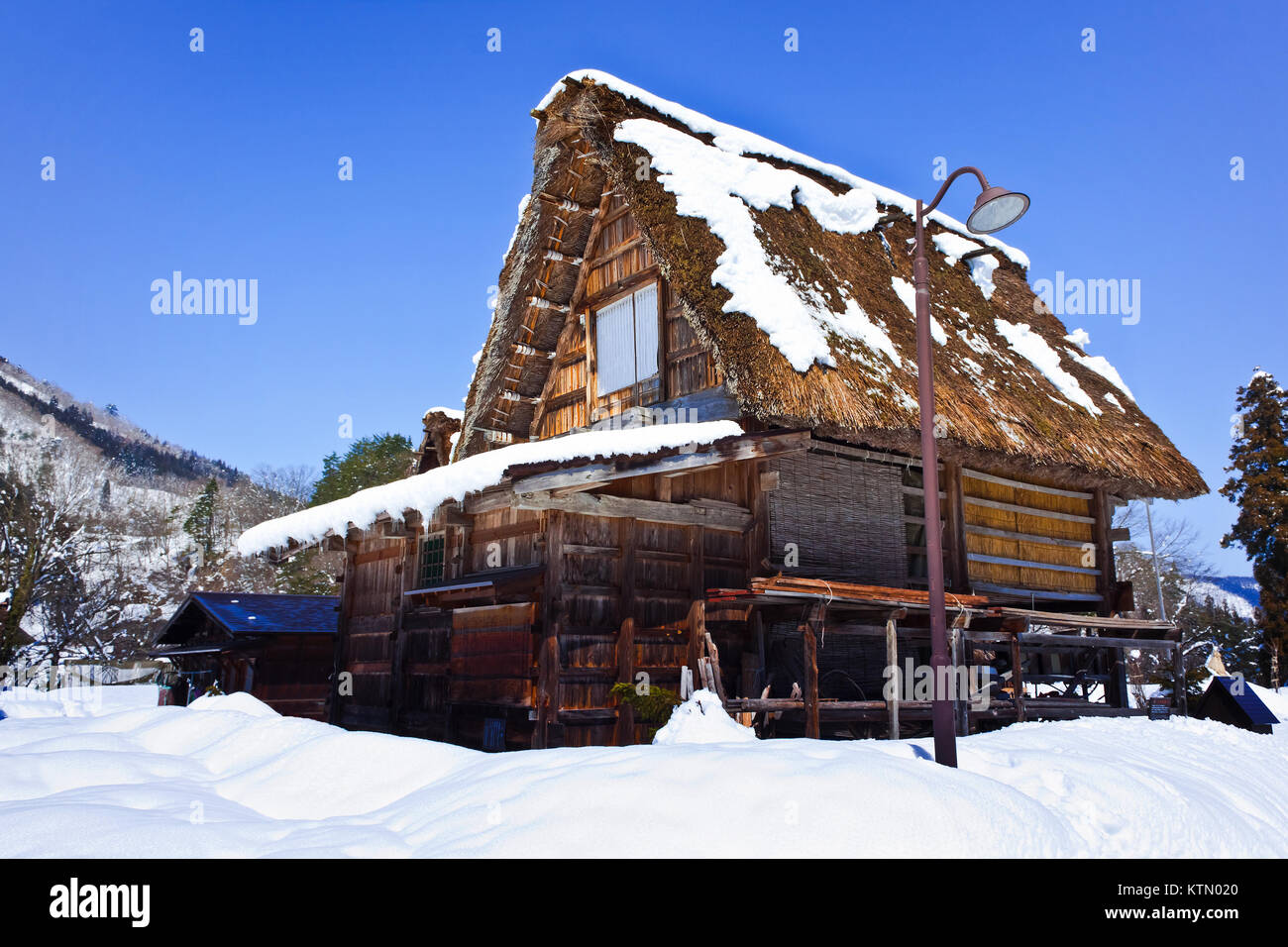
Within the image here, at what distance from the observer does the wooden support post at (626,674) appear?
9.83m

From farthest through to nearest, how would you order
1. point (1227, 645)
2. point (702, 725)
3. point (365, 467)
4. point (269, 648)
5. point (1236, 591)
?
point (1236, 591)
point (365, 467)
point (1227, 645)
point (269, 648)
point (702, 725)

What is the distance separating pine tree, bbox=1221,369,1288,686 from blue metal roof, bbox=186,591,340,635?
25961mm

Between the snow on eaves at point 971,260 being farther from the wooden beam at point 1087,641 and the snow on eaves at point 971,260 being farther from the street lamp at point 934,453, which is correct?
the street lamp at point 934,453

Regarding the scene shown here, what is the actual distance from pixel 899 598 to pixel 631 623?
10.3ft

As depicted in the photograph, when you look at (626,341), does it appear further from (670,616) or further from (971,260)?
(971,260)

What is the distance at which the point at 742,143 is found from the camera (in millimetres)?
14867

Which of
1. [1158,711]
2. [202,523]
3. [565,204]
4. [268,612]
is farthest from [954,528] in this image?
[202,523]

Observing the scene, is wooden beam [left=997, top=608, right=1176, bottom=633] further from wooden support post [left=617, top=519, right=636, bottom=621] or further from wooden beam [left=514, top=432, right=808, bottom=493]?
wooden support post [left=617, top=519, right=636, bottom=621]

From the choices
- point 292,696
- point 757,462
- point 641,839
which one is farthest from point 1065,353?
point 292,696

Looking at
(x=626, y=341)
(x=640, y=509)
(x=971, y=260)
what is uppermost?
(x=971, y=260)

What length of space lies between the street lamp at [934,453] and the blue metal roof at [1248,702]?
9124mm

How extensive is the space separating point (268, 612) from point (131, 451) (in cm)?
9438

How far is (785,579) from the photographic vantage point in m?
8.88

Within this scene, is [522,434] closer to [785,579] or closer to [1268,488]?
[785,579]
